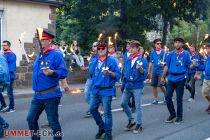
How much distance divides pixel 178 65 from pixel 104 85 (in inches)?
99.8

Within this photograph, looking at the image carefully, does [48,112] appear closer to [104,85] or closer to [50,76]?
[50,76]

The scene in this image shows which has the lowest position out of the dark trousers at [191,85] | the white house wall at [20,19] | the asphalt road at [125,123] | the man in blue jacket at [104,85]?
the asphalt road at [125,123]

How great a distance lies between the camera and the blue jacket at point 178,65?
9.41 metres

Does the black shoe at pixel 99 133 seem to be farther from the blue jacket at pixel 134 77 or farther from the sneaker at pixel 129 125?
the blue jacket at pixel 134 77

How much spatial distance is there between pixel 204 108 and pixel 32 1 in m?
8.56

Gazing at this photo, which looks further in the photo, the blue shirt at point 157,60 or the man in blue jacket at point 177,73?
the blue shirt at point 157,60

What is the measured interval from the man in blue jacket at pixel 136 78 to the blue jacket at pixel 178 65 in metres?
1.18

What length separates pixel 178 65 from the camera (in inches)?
372

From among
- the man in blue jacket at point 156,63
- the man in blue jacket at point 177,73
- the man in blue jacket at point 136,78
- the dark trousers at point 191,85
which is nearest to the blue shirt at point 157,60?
the man in blue jacket at point 156,63

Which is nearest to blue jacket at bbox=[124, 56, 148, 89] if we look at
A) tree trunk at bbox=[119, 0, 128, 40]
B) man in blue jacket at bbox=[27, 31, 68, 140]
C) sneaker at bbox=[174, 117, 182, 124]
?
sneaker at bbox=[174, 117, 182, 124]

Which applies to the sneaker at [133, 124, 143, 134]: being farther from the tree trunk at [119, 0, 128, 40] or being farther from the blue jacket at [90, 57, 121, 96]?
the tree trunk at [119, 0, 128, 40]

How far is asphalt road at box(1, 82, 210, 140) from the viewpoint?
26.8 ft

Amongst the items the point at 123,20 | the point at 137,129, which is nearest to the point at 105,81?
the point at 137,129

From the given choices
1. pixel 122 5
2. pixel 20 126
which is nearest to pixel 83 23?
pixel 122 5
